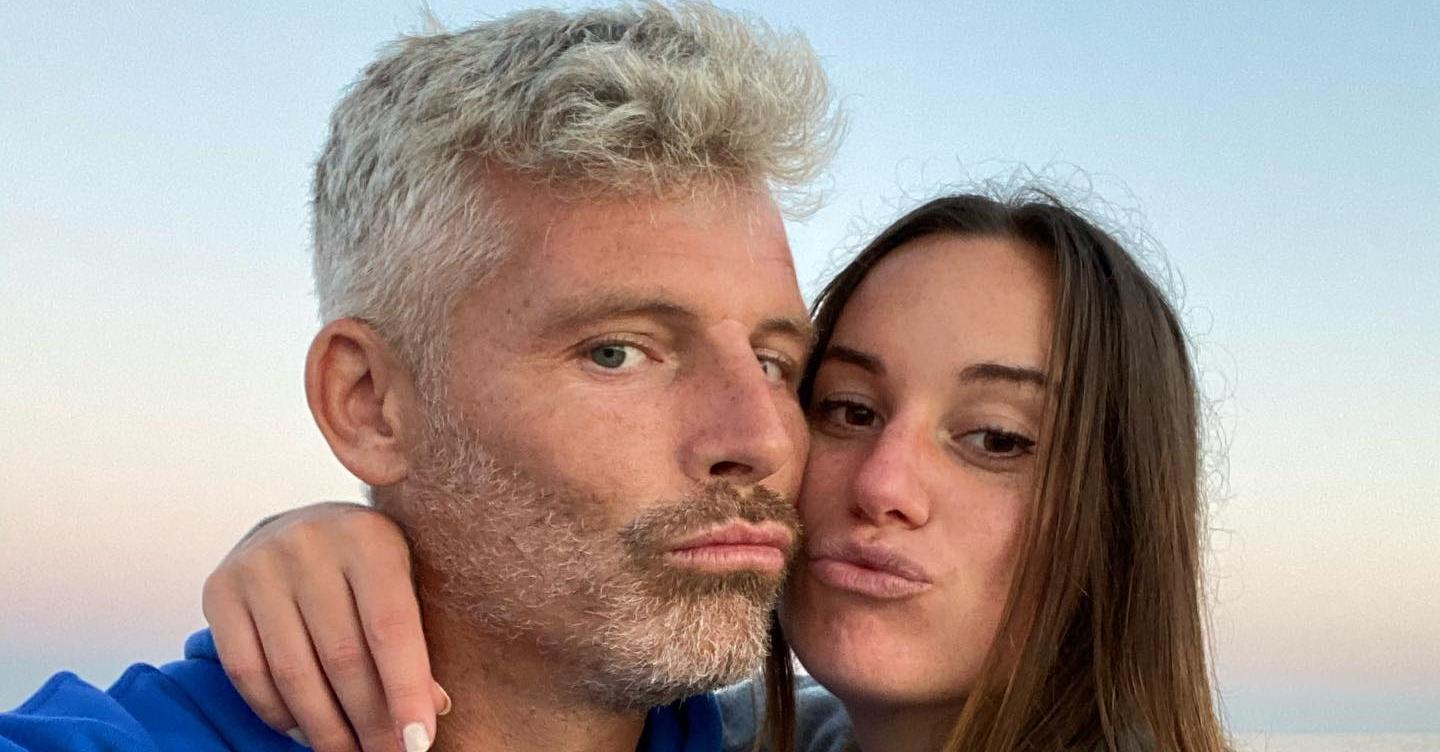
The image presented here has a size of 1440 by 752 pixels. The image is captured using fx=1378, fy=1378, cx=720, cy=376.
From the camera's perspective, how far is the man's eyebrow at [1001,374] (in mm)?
2629

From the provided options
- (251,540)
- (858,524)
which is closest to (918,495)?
(858,524)

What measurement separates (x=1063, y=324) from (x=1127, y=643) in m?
0.64

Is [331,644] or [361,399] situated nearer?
[331,644]

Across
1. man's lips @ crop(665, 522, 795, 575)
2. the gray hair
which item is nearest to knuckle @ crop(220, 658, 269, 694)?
the gray hair

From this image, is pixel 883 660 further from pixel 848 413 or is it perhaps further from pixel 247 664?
pixel 247 664

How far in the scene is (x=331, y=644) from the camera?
2.36m

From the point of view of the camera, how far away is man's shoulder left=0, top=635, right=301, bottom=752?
7.16 ft

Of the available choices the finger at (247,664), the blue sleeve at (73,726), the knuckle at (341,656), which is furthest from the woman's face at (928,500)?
the blue sleeve at (73,726)

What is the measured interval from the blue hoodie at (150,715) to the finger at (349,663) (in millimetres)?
164

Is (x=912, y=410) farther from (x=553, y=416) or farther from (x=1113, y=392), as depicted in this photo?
(x=553, y=416)

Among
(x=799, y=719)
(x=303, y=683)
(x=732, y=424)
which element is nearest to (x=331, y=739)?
(x=303, y=683)

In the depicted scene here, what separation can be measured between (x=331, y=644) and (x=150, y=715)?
329 mm

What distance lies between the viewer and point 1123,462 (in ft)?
9.04

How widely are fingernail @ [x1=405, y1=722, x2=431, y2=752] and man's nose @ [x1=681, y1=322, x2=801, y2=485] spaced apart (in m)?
0.62
